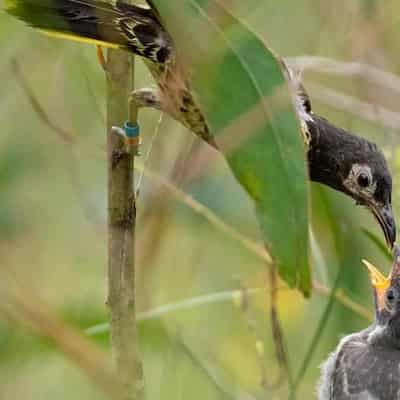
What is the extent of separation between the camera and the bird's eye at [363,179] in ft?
11.4

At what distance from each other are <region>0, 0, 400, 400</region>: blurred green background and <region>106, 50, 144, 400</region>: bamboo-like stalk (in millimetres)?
243

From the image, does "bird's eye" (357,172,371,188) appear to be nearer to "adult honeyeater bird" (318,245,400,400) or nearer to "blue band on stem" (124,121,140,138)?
"adult honeyeater bird" (318,245,400,400)

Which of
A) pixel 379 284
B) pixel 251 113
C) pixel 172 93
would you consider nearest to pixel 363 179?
pixel 379 284

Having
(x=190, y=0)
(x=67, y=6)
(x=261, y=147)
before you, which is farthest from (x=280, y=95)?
(x=67, y=6)

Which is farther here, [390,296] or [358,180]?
[358,180]

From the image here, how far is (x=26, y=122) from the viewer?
365 centimetres

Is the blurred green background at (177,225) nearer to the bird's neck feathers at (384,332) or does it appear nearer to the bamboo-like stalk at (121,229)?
the bird's neck feathers at (384,332)

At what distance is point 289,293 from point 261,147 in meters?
2.50

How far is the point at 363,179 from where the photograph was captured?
11.5 ft

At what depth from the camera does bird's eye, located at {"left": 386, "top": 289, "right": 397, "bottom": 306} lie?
339 centimetres

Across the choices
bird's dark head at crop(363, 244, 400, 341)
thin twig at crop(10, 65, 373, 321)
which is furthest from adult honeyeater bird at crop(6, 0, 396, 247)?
thin twig at crop(10, 65, 373, 321)

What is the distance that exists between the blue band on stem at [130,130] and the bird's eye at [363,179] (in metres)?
1.27

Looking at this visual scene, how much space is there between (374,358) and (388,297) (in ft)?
0.77

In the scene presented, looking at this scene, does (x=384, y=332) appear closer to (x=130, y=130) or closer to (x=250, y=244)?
(x=250, y=244)
